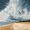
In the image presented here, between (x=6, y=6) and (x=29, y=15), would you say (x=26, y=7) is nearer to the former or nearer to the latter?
(x=29, y=15)

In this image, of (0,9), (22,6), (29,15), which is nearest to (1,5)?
(0,9)

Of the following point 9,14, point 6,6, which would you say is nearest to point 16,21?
point 9,14

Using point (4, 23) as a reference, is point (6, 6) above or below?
above

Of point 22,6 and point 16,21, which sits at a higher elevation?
point 22,6

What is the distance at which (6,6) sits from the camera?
0.91 meters

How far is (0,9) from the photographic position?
910mm

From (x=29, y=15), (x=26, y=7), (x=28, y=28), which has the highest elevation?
(x=26, y=7)

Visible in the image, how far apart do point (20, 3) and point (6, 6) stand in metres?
0.20

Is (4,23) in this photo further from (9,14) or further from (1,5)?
(1,5)

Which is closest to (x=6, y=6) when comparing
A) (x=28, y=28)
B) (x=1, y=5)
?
(x=1, y=5)

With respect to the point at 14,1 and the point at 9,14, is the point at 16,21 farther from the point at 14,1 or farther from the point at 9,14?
the point at 14,1

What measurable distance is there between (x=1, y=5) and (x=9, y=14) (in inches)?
6.6

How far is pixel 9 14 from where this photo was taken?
2.97 ft

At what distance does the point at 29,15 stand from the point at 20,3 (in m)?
0.20
